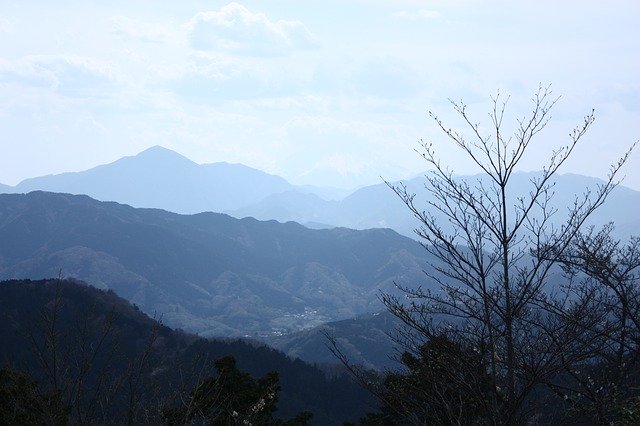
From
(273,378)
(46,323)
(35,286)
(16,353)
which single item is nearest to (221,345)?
(16,353)

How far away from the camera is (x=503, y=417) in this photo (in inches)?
362

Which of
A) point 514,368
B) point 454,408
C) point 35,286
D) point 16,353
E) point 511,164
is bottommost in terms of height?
point 16,353

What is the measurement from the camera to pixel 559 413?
35.4ft

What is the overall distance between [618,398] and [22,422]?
1532cm

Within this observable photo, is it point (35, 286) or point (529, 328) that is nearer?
point (529, 328)

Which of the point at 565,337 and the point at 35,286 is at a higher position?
the point at 565,337

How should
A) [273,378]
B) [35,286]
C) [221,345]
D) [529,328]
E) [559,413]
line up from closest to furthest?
[529,328], [559,413], [273,378], [221,345], [35,286]

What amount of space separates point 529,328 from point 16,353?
151 meters

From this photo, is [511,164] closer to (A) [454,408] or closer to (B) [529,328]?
(B) [529,328]

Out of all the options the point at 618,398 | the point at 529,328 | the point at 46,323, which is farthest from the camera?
the point at 46,323

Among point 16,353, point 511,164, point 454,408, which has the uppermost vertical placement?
point 511,164

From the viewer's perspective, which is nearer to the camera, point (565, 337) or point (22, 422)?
point (565, 337)

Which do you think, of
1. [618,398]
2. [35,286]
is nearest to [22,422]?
[618,398]

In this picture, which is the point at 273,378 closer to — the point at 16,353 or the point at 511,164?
the point at 511,164
